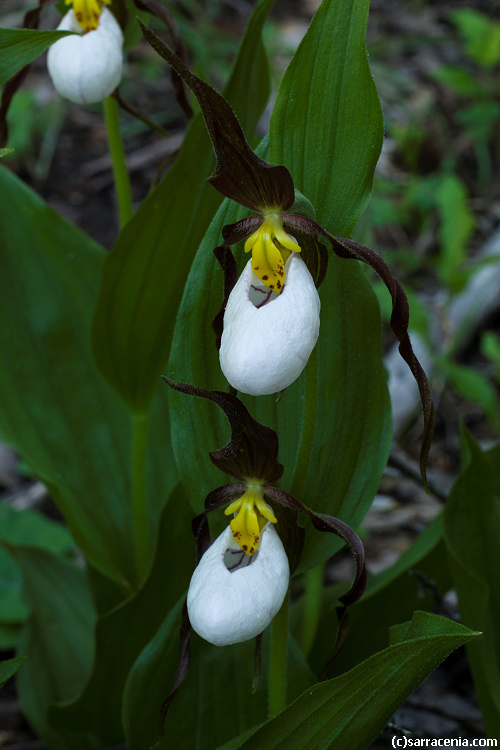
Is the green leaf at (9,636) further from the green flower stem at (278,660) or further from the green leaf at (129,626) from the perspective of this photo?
the green flower stem at (278,660)

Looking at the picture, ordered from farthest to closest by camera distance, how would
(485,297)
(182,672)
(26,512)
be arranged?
(485,297)
(26,512)
(182,672)

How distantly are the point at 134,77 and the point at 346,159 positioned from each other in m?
3.98

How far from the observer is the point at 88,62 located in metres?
1.37

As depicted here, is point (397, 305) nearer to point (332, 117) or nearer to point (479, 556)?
point (332, 117)

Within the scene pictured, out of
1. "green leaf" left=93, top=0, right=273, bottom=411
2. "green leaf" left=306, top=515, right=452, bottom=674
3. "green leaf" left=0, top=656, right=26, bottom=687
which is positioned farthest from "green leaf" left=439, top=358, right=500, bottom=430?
"green leaf" left=0, top=656, right=26, bottom=687

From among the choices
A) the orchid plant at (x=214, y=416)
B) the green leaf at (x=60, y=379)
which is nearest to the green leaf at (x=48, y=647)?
the orchid plant at (x=214, y=416)

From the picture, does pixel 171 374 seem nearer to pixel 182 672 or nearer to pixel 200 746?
pixel 182 672

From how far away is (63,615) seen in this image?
5.96 ft

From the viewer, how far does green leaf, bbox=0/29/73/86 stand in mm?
923

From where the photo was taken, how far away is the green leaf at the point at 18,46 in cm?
92

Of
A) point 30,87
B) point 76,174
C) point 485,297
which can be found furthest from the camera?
point 30,87

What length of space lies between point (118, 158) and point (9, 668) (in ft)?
3.65

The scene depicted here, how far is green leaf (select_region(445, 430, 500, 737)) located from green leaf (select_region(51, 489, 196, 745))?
0.53 meters

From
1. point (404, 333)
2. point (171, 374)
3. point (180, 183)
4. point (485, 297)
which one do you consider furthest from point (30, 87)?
point (404, 333)
